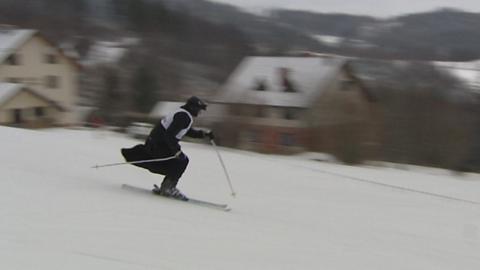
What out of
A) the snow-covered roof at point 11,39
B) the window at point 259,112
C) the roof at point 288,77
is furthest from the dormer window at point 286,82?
→ the snow-covered roof at point 11,39

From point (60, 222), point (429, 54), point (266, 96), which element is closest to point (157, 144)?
point (60, 222)

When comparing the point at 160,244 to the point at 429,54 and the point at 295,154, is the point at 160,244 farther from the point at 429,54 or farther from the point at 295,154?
the point at 429,54

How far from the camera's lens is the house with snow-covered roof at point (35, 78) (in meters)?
35.6

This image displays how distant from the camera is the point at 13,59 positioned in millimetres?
39562

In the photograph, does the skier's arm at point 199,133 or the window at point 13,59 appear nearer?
the skier's arm at point 199,133

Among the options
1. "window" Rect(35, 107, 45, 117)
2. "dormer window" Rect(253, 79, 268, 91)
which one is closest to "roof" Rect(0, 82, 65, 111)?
"window" Rect(35, 107, 45, 117)

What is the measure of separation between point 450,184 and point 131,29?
10876 cm

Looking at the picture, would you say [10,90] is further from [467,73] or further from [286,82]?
[467,73]

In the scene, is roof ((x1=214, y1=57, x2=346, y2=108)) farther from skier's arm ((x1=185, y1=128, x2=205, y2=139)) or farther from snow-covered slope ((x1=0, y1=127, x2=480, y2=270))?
skier's arm ((x1=185, y1=128, x2=205, y2=139))

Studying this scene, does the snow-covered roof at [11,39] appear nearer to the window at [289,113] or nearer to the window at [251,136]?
the window at [251,136]

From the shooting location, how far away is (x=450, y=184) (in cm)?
1750

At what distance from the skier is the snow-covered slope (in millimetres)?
393

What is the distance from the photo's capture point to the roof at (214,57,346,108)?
4069 cm

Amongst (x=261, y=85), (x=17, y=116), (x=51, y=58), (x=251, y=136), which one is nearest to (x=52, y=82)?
(x=51, y=58)
